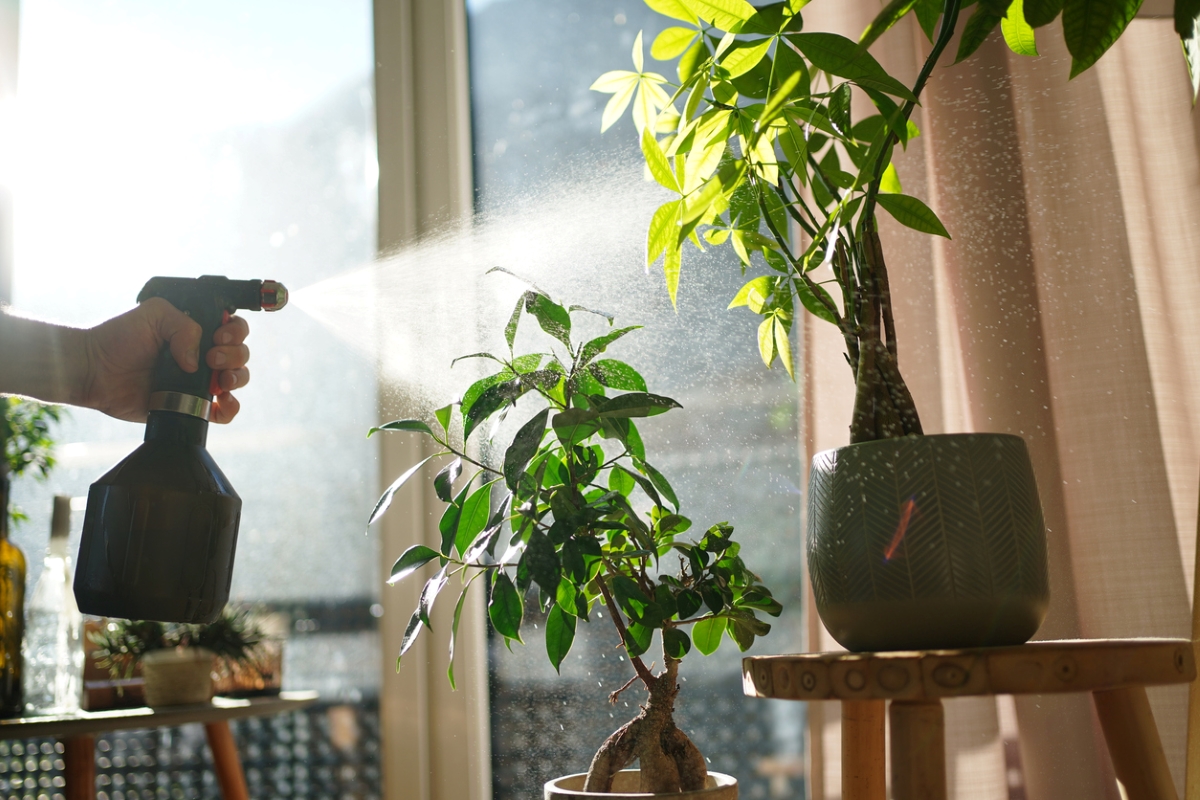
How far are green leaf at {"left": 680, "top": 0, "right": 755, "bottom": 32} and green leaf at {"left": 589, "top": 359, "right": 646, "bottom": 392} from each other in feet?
0.88

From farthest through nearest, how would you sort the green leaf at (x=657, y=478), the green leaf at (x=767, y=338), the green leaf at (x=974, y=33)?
the green leaf at (x=767, y=338) → the green leaf at (x=657, y=478) → the green leaf at (x=974, y=33)

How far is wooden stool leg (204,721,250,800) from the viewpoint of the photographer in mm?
1101

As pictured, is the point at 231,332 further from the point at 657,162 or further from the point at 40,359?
the point at 657,162

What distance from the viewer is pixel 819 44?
0.60 m

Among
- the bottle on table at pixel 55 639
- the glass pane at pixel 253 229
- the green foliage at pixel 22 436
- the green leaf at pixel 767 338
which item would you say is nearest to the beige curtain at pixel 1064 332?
the green leaf at pixel 767 338

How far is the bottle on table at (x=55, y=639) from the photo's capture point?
1084 mm

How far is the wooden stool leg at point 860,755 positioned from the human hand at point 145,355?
21.5 inches

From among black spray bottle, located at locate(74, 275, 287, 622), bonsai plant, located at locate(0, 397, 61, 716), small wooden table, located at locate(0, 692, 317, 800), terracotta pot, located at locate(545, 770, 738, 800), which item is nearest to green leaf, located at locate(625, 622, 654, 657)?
terracotta pot, located at locate(545, 770, 738, 800)

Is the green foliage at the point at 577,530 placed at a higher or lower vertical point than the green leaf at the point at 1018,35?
lower

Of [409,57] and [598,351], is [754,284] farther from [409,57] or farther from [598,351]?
[409,57]

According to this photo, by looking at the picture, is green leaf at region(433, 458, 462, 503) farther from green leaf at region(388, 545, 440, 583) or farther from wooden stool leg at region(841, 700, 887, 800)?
wooden stool leg at region(841, 700, 887, 800)

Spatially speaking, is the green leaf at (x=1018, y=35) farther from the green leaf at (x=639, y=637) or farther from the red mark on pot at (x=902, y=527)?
the green leaf at (x=639, y=637)

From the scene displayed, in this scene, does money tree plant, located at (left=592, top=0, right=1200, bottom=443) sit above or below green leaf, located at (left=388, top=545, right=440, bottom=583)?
above

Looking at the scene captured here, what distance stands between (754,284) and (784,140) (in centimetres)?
13
